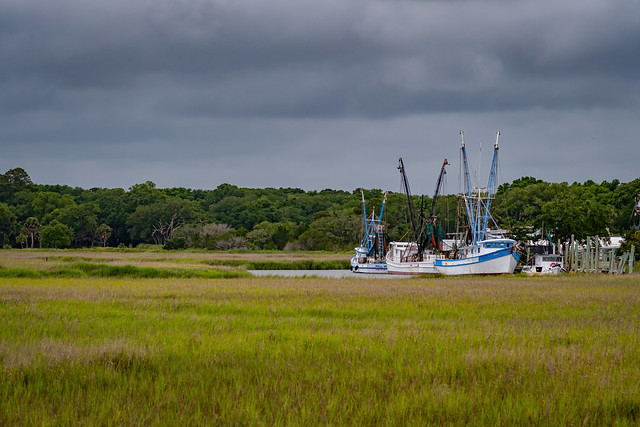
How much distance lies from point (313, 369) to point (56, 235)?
462 ft

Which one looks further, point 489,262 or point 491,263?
point 489,262

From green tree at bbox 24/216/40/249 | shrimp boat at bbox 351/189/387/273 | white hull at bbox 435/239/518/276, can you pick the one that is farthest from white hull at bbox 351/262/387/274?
green tree at bbox 24/216/40/249

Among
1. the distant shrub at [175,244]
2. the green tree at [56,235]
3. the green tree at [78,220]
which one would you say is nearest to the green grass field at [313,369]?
the distant shrub at [175,244]

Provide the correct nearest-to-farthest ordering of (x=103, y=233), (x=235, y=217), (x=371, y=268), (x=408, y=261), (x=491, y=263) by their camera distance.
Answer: (x=491, y=263) → (x=408, y=261) → (x=371, y=268) → (x=103, y=233) → (x=235, y=217)

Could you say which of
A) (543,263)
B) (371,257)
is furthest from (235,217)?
(543,263)

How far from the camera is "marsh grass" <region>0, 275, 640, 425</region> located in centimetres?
842

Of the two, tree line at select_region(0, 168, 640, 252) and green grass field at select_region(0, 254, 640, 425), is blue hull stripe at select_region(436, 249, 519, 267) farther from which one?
green grass field at select_region(0, 254, 640, 425)

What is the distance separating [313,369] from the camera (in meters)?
10.9

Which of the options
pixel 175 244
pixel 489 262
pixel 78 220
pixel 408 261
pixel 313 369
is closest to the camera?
pixel 313 369

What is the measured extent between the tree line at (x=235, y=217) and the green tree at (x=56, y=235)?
0.21 meters

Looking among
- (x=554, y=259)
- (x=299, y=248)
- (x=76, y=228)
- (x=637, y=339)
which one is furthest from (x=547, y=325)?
(x=76, y=228)

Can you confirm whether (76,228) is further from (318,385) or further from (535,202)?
(318,385)

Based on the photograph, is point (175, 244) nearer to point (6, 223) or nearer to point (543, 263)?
point (6, 223)

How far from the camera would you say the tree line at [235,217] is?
123 meters
